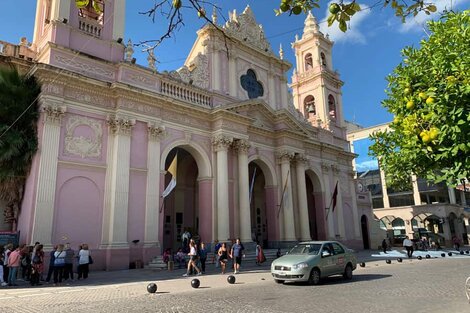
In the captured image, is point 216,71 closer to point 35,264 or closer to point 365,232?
point 35,264

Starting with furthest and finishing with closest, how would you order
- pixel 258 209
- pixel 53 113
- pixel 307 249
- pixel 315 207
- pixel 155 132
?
pixel 315 207 → pixel 258 209 → pixel 155 132 → pixel 53 113 → pixel 307 249

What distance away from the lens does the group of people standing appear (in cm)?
1275

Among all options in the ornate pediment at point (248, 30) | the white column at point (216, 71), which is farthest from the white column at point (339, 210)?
the white column at point (216, 71)

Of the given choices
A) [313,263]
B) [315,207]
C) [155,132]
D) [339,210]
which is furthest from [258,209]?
[313,263]

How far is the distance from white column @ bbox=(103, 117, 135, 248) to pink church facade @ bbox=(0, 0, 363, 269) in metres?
0.05

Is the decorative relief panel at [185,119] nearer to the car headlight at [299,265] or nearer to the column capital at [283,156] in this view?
the column capital at [283,156]

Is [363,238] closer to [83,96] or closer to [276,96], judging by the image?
[276,96]

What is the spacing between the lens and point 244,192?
23109 mm

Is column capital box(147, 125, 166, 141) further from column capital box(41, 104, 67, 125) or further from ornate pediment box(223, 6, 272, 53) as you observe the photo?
ornate pediment box(223, 6, 272, 53)

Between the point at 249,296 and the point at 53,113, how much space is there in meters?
12.9

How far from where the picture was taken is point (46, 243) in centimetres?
1557

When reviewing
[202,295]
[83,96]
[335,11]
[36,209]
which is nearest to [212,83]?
[83,96]

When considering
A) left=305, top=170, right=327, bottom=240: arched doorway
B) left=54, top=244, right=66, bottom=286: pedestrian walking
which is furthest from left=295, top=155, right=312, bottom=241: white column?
left=54, top=244, right=66, bottom=286: pedestrian walking

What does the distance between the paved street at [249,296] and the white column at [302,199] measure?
13464 mm
